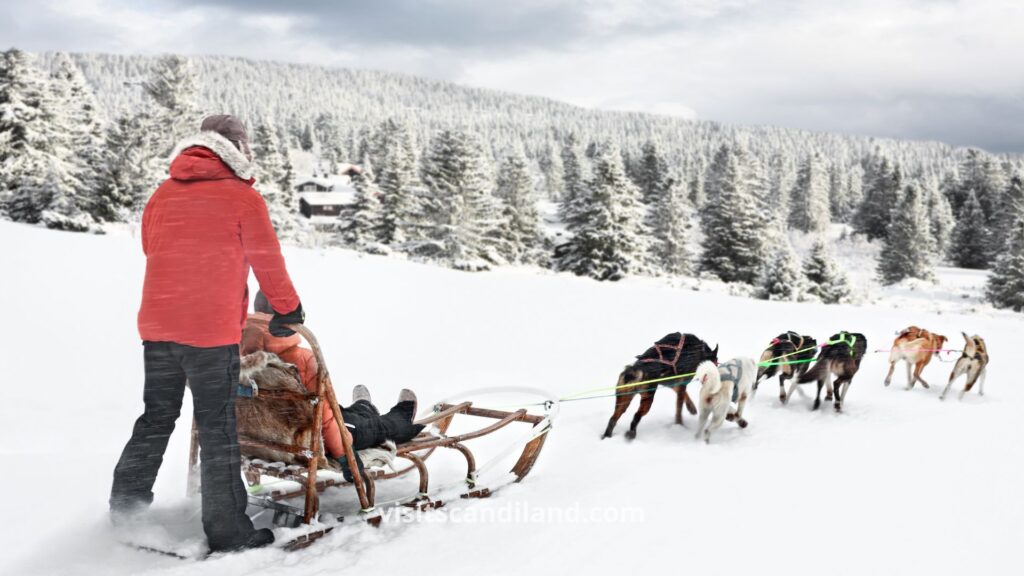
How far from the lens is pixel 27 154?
28.0m

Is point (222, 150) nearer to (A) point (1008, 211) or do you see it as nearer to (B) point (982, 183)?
(A) point (1008, 211)

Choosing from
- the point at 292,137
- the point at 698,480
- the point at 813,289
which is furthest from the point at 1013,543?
the point at 292,137

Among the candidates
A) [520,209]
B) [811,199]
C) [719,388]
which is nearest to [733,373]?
[719,388]

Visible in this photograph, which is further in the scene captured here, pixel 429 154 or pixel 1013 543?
pixel 429 154

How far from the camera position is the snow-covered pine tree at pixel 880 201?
66.1 metres

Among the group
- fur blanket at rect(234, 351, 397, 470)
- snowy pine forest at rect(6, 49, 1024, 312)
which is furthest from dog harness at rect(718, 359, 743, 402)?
snowy pine forest at rect(6, 49, 1024, 312)

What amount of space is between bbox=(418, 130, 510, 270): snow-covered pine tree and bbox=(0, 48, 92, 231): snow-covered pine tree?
51.8ft

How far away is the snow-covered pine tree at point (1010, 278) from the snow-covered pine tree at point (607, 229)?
19.1 meters

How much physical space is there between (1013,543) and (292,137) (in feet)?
496

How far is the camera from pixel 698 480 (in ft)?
15.2

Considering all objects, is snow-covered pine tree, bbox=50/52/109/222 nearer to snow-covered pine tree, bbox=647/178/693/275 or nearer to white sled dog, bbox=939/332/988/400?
white sled dog, bbox=939/332/988/400

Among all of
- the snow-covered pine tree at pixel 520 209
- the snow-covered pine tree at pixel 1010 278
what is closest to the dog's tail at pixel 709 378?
the snow-covered pine tree at pixel 520 209

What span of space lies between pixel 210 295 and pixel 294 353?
638 mm

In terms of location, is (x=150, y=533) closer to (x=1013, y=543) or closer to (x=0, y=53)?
(x=1013, y=543)
